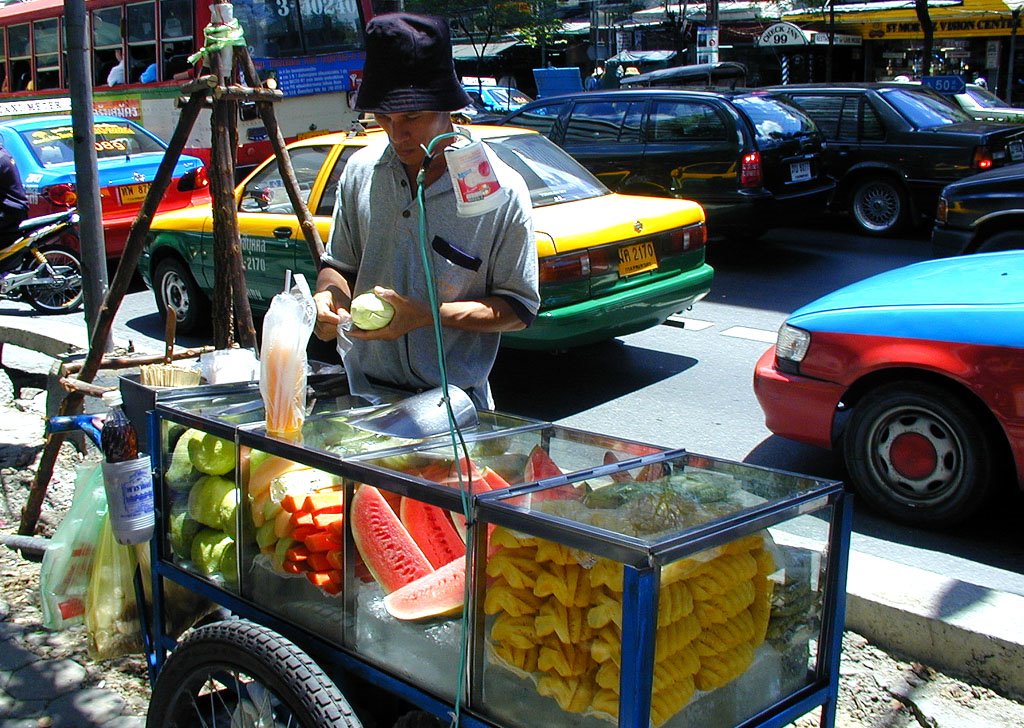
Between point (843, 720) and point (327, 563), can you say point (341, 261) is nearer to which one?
point (327, 563)

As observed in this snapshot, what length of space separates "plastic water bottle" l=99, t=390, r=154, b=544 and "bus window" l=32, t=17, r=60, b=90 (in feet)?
50.6

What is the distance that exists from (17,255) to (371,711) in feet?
25.2

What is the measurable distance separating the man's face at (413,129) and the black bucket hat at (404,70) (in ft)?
0.15

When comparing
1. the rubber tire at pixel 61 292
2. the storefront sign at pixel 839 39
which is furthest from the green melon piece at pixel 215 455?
the storefront sign at pixel 839 39

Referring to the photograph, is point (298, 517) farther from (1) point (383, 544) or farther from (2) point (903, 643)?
(2) point (903, 643)

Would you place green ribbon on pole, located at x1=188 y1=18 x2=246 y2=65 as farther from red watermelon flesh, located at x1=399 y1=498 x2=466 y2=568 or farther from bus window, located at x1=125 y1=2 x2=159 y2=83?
bus window, located at x1=125 y1=2 x2=159 y2=83

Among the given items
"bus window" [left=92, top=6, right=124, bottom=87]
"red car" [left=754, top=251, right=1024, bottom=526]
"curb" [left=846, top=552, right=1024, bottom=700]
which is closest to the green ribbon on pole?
"red car" [left=754, top=251, right=1024, bottom=526]

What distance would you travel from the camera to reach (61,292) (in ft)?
30.7

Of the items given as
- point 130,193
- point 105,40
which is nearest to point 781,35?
point 105,40

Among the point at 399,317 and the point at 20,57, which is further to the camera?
the point at 20,57

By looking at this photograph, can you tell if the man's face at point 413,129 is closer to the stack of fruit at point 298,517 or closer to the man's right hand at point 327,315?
the man's right hand at point 327,315

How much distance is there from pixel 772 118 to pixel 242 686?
9.17 meters

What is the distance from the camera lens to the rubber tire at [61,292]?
9.28 metres

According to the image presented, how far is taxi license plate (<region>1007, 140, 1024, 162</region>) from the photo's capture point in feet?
37.1
